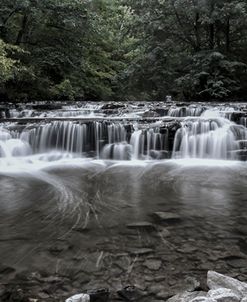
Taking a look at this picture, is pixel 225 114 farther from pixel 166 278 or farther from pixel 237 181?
pixel 166 278

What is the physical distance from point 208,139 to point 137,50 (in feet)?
40.8

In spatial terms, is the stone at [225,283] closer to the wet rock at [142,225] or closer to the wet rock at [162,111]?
the wet rock at [142,225]

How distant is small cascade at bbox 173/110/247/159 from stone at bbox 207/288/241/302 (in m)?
8.12

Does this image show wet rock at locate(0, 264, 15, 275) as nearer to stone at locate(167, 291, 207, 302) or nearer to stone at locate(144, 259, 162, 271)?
stone at locate(144, 259, 162, 271)

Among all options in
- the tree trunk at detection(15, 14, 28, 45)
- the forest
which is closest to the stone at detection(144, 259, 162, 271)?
the forest

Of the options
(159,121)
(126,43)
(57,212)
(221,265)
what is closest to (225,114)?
(159,121)

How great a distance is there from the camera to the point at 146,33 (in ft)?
68.5

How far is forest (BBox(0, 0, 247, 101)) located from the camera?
701 inches

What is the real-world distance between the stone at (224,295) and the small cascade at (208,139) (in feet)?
26.6

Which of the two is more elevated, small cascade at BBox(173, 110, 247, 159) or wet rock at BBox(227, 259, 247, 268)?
small cascade at BBox(173, 110, 247, 159)

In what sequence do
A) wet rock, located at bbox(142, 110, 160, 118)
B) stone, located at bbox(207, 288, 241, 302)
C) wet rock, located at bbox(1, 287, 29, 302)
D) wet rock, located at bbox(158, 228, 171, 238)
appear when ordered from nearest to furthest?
stone, located at bbox(207, 288, 241, 302) < wet rock, located at bbox(1, 287, 29, 302) < wet rock, located at bbox(158, 228, 171, 238) < wet rock, located at bbox(142, 110, 160, 118)

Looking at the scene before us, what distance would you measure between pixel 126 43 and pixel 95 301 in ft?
74.8

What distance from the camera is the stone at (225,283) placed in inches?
130

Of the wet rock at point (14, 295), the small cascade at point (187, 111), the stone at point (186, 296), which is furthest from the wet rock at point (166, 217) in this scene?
the small cascade at point (187, 111)
